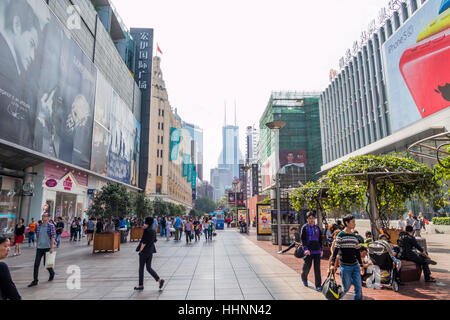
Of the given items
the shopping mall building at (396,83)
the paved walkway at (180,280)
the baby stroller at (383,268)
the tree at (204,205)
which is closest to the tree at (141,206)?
the paved walkway at (180,280)

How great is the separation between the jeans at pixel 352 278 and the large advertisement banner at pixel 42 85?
18198 millimetres

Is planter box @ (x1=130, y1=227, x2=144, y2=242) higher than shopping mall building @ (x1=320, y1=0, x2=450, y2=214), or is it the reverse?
shopping mall building @ (x1=320, y1=0, x2=450, y2=214)

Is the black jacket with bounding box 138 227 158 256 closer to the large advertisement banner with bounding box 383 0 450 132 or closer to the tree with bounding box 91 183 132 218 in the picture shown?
the tree with bounding box 91 183 132 218

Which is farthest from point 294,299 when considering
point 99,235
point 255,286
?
point 99,235

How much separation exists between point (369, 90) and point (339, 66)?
11222 mm

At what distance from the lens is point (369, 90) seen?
1817 inches

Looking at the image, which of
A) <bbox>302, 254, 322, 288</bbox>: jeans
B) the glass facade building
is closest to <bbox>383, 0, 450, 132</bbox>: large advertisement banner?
the glass facade building

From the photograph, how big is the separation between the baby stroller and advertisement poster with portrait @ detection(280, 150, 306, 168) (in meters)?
52.2

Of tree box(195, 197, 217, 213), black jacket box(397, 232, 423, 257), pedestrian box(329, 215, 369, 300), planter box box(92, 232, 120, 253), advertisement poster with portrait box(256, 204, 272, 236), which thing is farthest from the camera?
tree box(195, 197, 217, 213)

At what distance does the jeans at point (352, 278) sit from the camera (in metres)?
4.80

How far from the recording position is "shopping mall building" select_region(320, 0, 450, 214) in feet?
98.1
